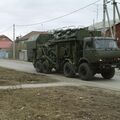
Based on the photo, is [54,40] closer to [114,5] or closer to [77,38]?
[77,38]

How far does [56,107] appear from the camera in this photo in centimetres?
1069

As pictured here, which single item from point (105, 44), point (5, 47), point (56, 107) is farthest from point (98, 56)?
point (5, 47)

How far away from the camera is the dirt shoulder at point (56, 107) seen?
9391 millimetres

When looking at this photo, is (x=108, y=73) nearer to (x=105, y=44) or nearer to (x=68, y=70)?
(x=105, y=44)

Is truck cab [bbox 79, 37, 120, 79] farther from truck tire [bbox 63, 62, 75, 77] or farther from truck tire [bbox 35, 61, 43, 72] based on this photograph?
truck tire [bbox 35, 61, 43, 72]

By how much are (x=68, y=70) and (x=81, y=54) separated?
4.69 feet

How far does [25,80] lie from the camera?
2017 cm

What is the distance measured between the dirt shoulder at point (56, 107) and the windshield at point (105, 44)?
8805mm

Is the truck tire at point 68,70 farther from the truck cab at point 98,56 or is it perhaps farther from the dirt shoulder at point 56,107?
the dirt shoulder at point 56,107

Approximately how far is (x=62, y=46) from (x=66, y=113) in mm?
15519

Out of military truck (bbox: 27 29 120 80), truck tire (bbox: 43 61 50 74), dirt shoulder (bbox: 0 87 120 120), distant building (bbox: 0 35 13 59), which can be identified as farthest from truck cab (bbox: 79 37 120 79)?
distant building (bbox: 0 35 13 59)

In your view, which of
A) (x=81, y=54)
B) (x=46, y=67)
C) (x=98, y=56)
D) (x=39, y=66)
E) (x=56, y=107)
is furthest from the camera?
(x=39, y=66)

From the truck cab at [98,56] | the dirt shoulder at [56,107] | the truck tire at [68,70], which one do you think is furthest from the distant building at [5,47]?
the dirt shoulder at [56,107]

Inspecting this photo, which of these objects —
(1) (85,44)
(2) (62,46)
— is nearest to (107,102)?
(1) (85,44)
